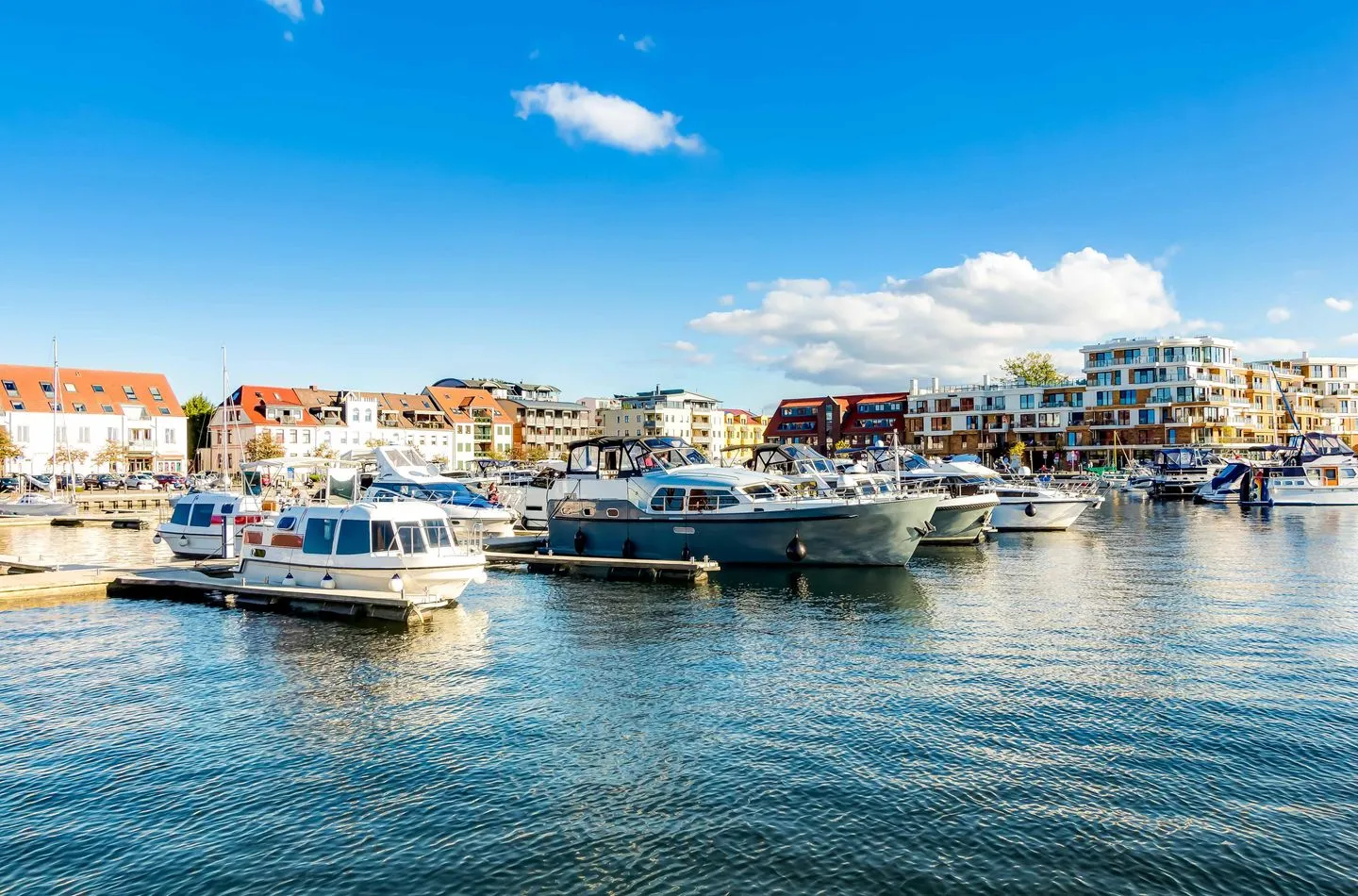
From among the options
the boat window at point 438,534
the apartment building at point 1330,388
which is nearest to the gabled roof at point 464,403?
the boat window at point 438,534

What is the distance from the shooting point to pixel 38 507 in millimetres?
67688

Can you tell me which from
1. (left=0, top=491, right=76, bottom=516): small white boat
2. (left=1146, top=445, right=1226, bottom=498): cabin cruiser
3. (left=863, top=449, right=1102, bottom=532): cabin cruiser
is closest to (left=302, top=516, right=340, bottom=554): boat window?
(left=863, top=449, right=1102, bottom=532): cabin cruiser

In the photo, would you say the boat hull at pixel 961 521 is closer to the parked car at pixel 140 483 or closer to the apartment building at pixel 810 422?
the parked car at pixel 140 483

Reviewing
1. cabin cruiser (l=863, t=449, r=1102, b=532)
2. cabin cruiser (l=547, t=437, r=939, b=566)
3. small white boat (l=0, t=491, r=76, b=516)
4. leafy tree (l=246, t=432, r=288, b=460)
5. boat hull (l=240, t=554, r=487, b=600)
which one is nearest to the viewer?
boat hull (l=240, t=554, r=487, b=600)

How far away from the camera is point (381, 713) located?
1784cm

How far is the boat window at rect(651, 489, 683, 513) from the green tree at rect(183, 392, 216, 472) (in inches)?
4071

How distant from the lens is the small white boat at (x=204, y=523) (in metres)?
41.1

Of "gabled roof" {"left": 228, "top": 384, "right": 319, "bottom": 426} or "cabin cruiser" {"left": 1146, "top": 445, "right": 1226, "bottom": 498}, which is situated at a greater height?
"gabled roof" {"left": 228, "top": 384, "right": 319, "bottom": 426}

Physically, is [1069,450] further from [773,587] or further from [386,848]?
[386,848]

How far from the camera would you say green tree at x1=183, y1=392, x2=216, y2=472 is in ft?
413

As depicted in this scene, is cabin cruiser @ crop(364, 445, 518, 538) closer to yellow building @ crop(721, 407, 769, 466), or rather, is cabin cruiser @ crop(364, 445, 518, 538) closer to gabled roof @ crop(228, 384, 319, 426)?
gabled roof @ crop(228, 384, 319, 426)

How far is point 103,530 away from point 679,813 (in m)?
62.8

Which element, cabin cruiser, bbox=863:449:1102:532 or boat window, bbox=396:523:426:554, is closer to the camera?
boat window, bbox=396:523:426:554

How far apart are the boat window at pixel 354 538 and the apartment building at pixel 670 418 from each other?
137849mm
